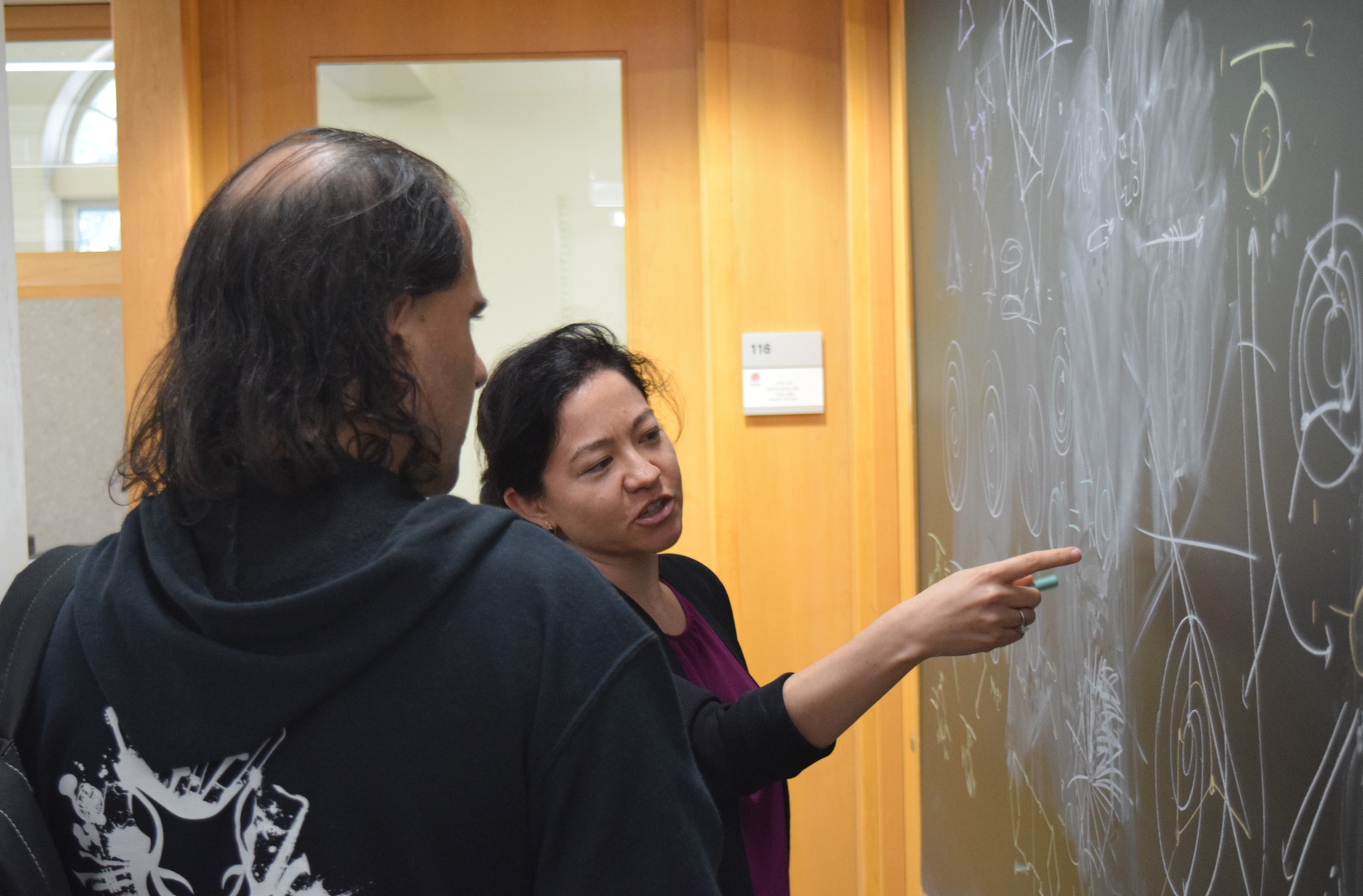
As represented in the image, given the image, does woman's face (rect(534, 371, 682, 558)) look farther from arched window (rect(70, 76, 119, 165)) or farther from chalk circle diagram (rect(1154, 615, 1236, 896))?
arched window (rect(70, 76, 119, 165))

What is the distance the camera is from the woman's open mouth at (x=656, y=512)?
4.30 ft

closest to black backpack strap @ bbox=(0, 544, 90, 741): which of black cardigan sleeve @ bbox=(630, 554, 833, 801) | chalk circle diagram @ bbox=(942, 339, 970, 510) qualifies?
black cardigan sleeve @ bbox=(630, 554, 833, 801)

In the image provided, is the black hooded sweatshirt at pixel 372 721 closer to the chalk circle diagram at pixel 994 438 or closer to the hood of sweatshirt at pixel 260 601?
the hood of sweatshirt at pixel 260 601

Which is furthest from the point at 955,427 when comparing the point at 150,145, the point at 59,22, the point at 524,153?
the point at 59,22

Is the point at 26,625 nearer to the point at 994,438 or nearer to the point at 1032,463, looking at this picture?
the point at 1032,463

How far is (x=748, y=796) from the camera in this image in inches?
47.8

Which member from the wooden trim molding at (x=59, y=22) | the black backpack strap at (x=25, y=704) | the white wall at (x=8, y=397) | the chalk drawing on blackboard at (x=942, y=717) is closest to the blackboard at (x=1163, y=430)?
the chalk drawing on blackboard at (x=942, y=717)

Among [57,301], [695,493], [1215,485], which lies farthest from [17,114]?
[1215,485]

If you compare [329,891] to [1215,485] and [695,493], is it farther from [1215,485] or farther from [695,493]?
[695,493]

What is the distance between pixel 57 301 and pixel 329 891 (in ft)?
7.58

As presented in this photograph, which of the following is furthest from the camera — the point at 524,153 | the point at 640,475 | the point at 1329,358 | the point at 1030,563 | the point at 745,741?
the point at 524,153

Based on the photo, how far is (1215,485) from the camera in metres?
0.92

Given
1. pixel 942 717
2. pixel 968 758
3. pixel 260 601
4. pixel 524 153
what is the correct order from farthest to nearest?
pixel 524 153 → pixel 942 717 → pixel 968 758 → pixel 260 601

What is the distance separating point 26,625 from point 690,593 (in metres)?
0.93
